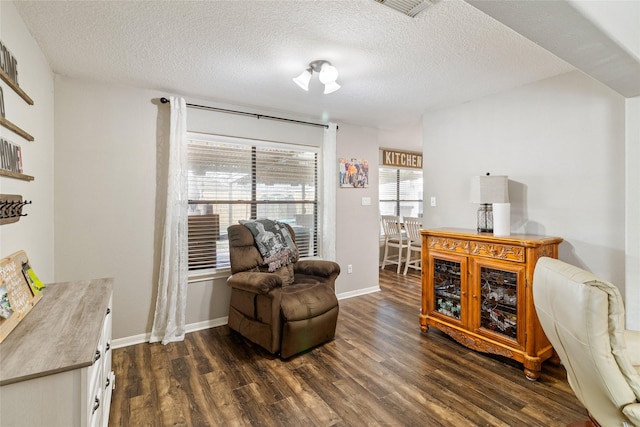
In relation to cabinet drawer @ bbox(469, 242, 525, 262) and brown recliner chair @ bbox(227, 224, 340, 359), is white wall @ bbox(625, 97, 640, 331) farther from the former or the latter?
brown recliner chair @ bbox(227, 224, 340, 359)

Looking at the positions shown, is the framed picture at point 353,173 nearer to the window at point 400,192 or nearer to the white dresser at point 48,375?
the window at point 400,192

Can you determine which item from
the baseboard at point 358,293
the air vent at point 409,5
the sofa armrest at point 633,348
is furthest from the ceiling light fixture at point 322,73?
the baseboard at point 358,293

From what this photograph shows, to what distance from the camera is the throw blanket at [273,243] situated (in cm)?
298

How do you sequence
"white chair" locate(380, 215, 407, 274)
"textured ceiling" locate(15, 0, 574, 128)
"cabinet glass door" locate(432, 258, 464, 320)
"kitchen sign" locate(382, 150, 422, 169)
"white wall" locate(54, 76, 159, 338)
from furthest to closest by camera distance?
"kitchen sign" locate(382, 150, 422, 169), "white chair" locate(380, 215, 407, 274), "cabinet glass door" locate(432, 258, 464, 320), "white wall" locate(54, 76, 159, 338), "textured ceiling" locate(15, 0, 574, 128)

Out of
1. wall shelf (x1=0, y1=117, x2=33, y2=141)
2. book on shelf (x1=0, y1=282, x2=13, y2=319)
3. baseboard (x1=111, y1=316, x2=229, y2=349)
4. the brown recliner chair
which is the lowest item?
baseboard (x1=111, y1=316, x2=229, y2=349)

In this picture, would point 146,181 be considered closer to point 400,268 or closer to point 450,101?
point 450,101

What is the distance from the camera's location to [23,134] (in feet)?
5.70

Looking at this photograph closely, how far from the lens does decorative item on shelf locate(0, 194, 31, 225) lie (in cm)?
145

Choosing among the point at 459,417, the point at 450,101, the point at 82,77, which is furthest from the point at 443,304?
the point at 82,77

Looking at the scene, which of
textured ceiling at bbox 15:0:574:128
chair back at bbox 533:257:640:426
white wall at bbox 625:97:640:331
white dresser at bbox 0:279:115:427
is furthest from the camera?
white wall at bbox 625:97:640:331

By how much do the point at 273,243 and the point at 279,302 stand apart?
74cm

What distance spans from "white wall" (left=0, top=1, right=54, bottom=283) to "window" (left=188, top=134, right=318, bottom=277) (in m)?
1.08

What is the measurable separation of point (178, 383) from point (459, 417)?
73.2 inches

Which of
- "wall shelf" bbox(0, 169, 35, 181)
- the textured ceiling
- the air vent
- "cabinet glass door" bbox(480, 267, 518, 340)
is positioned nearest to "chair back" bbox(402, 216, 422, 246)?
the textured ceiling
